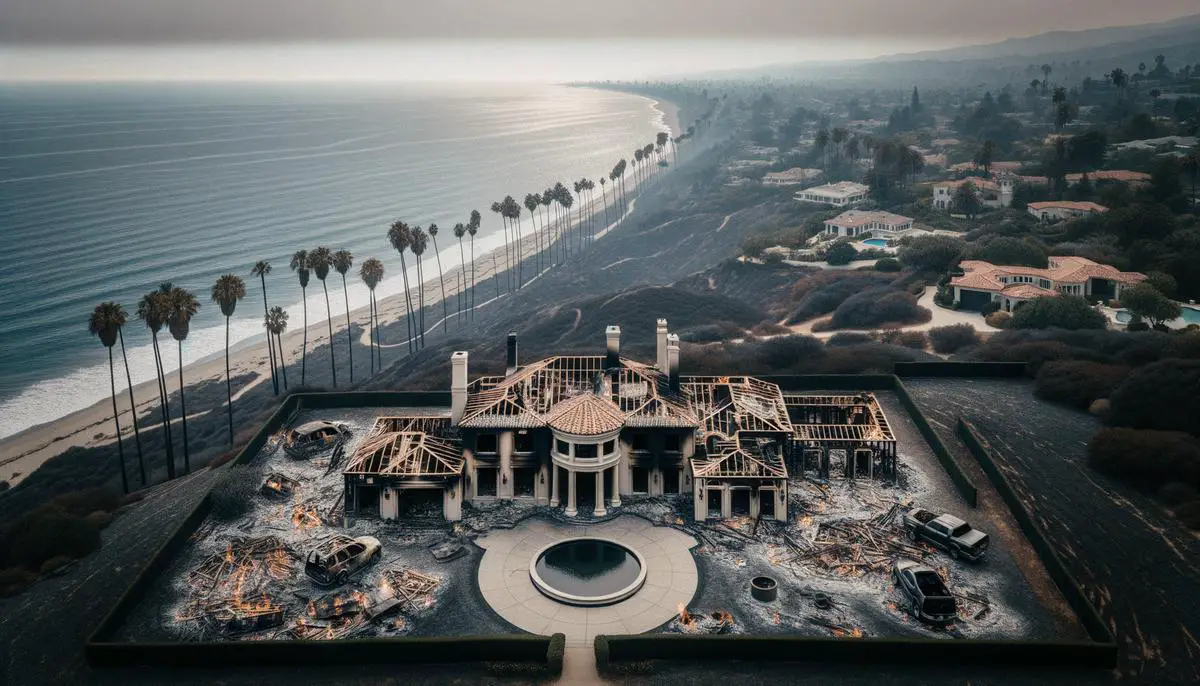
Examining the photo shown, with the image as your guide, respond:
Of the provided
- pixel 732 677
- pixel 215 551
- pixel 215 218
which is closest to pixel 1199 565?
pixel 732 677

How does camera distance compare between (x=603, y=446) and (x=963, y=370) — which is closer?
(x=603, y=446)

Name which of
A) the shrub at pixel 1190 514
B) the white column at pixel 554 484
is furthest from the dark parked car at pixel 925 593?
the white column at pixel 554 484

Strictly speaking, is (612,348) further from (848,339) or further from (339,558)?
(848,339)

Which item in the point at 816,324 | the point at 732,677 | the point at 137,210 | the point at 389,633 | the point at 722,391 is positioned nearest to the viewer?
the point at 732,677

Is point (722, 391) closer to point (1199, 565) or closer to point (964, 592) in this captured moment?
point (964, 592)

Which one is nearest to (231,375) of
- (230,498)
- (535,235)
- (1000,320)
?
(230,498)

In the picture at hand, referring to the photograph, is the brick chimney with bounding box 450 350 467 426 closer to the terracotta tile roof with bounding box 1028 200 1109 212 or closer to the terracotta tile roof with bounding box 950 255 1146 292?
the terracotta tile roof with bounding box 950 255 1146 292
